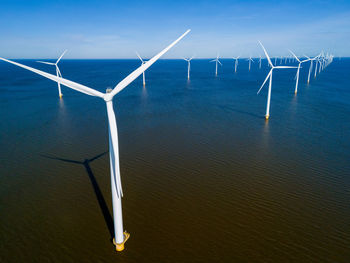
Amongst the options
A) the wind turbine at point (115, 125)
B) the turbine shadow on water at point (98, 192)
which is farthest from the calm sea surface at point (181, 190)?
the wind turbine at point (115, 125)

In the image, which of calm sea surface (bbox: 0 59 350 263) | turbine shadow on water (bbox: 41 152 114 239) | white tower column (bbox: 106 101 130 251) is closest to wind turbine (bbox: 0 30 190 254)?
white tower column (bbox: 106 101 130 251)

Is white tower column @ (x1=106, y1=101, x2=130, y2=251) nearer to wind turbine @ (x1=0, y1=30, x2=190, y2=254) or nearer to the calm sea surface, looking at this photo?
wind turbine @ (x1=0, y1=30, x2=190, y2=254)

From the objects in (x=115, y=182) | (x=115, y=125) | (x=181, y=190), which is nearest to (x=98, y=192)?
(x=181, y=190)

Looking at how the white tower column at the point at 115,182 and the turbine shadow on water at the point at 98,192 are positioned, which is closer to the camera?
the white tower column at the point at 115,182

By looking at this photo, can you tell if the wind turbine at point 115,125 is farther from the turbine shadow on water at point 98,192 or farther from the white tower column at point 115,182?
the turbine shadow on water at point 98,192

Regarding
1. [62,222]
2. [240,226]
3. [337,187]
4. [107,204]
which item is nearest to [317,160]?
[337,187]

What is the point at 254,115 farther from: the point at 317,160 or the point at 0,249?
the point at 0,249
